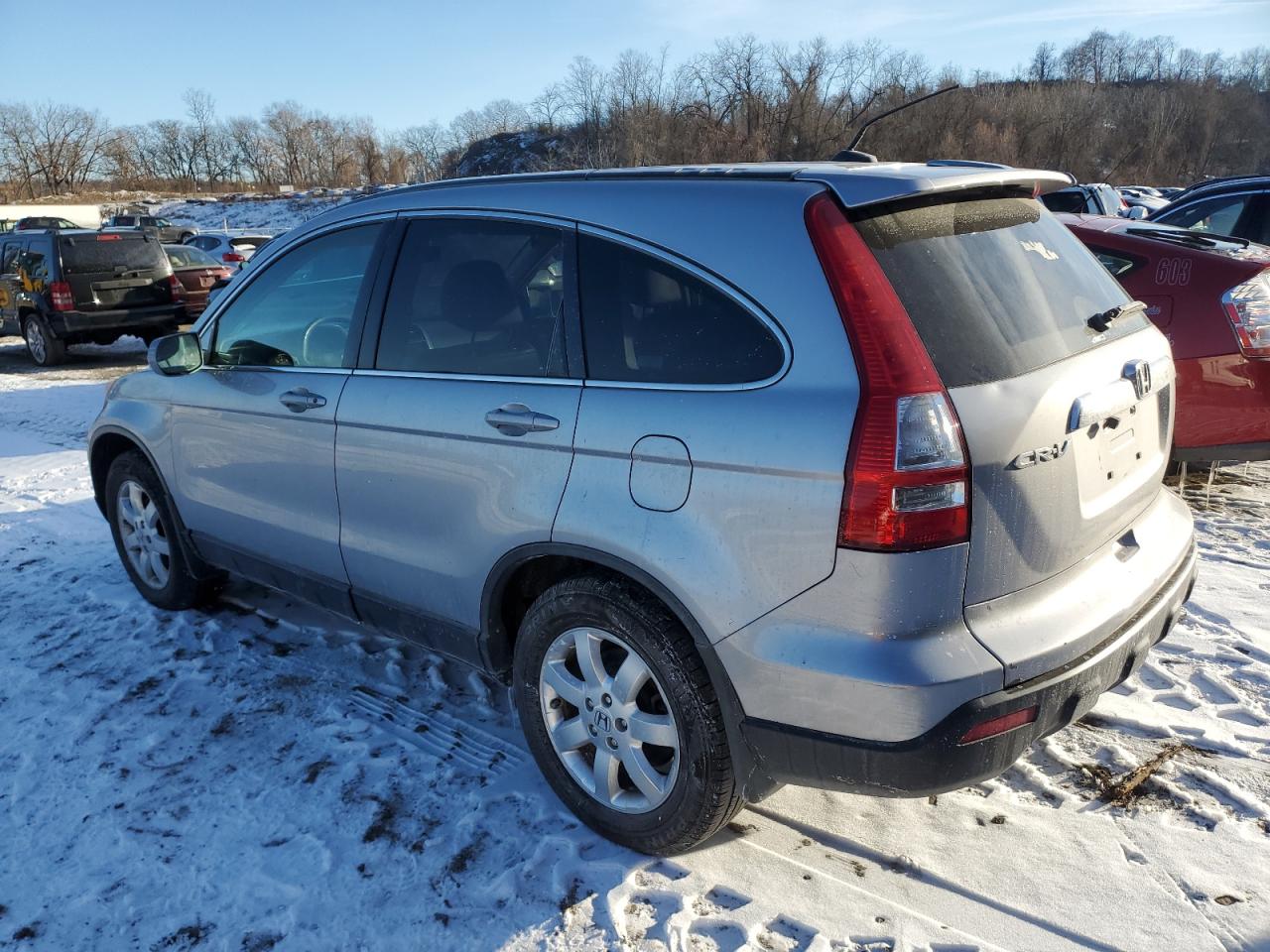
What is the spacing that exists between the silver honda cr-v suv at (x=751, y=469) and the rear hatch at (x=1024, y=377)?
0.04 feet

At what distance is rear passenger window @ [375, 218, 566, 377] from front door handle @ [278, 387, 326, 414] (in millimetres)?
311

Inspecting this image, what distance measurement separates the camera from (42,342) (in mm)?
12820

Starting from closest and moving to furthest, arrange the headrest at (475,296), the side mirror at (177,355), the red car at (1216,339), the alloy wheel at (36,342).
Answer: the headrest at (475,296) → the side mirror at (177,355) → the red car at (1216,339) → the alloy wheel at (36,342)

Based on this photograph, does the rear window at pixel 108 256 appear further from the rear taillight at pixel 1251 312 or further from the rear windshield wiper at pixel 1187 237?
the rear taillight at pixel 1251 312

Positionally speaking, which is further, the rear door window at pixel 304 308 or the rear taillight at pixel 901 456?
the rear door window at pixel 304 308

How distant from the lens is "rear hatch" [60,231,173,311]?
1241cm

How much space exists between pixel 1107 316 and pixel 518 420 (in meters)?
1.74

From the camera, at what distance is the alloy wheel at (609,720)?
8.24 ft

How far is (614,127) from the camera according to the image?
43719 mm

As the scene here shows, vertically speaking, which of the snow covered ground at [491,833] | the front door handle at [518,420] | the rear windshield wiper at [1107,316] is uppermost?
the rear windshield wiper at [1107,316]

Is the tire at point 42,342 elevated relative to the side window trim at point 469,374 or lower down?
lower down

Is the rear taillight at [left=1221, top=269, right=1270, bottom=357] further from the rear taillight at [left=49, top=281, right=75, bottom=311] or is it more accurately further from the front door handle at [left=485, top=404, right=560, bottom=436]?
the rear taillight at [left=49, top=281, right=75, bottom=311]

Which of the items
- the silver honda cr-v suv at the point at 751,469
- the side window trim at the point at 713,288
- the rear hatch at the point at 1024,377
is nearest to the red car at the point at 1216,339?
the silver honda cr-v suv at the point at 751,469

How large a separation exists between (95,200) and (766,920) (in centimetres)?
7626
